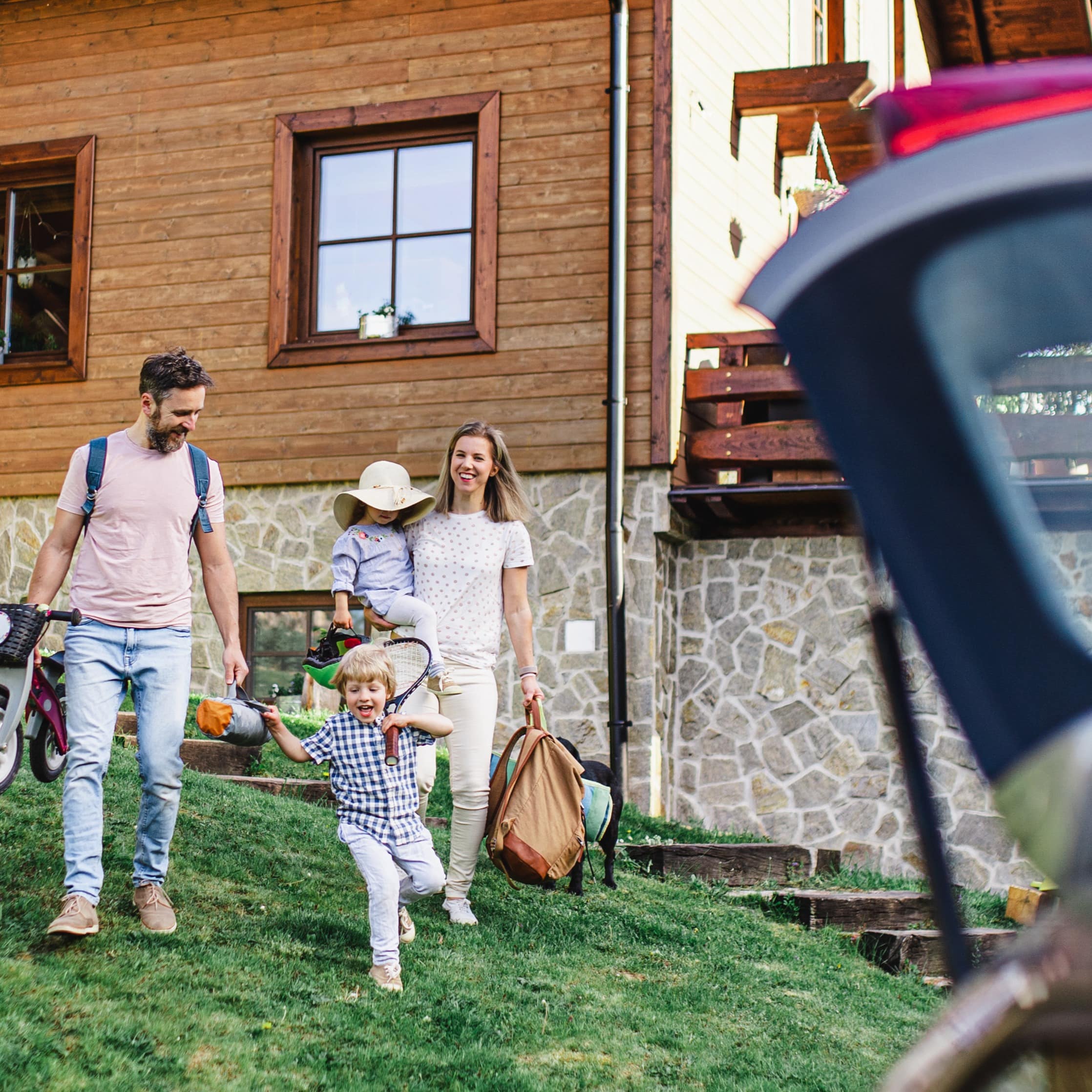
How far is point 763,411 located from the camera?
408 inches

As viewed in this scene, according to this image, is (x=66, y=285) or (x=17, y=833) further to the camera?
(x=66, y=285)

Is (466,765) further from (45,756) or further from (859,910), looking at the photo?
(859,910)

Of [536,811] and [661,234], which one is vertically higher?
[661,234]

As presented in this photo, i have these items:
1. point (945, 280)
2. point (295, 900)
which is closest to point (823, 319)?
point (945, 280)

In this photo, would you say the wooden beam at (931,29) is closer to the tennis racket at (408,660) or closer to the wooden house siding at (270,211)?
the wooden house siding at (270,211)

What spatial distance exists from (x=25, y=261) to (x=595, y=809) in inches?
312

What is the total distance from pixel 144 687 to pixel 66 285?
25.2ft

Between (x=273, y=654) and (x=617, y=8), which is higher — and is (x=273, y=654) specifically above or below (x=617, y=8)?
below

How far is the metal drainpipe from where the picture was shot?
31.1ft

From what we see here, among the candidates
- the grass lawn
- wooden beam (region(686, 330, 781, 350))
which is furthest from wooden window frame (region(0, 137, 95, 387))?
the grass lawn

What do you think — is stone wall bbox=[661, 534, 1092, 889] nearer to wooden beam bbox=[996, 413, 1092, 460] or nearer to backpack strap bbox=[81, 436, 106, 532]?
backpack strap bbox=[81, 436, 106, 532]

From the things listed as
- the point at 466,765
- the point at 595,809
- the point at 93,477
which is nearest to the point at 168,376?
the point at 93,477

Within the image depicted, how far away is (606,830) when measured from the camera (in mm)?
6465

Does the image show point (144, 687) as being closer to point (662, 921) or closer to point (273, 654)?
point (662, 921)
